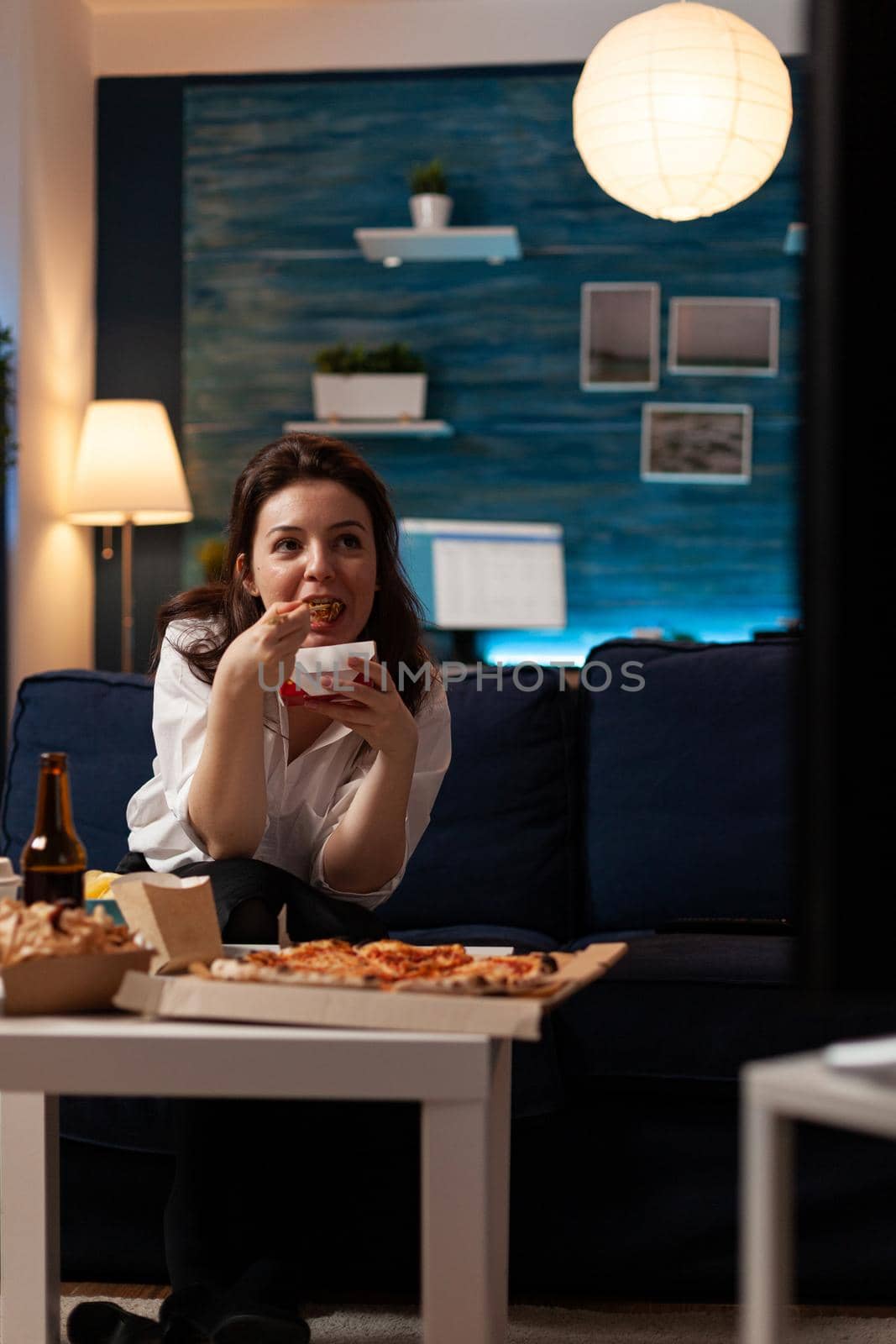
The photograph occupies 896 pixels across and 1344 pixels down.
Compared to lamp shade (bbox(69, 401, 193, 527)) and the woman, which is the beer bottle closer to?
the woman

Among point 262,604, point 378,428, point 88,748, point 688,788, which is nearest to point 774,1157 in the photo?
point 262,604

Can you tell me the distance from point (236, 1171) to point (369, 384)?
3.37 meters

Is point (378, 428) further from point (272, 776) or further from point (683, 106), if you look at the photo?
point (272, 776)

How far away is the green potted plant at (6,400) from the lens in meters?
3.89

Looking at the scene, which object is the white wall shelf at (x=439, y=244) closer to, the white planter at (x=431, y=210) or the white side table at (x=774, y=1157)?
the white planter at (x=431, y=210)

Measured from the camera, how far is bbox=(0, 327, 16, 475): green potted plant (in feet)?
12.8

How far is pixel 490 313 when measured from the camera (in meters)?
4.63

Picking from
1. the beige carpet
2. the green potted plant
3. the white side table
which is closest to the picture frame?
the green potted plant

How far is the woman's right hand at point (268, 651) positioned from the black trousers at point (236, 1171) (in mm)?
204

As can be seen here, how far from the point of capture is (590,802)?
2449 millimetres

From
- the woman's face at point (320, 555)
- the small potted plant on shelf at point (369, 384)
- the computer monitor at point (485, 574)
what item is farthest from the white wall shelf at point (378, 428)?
the woman's face at point (320, 555)

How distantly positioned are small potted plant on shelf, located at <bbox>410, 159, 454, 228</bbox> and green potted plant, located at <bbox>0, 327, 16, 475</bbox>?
131 centimetres

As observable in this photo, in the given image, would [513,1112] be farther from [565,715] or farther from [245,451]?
[245,451]

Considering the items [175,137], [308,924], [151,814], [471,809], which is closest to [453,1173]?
[308,924]
